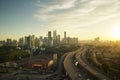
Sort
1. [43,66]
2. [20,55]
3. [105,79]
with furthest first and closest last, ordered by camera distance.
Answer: [20,55], [43,66], [105,79]

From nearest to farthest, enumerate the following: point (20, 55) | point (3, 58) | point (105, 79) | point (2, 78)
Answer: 1. point (105, 79)
2. point (2, 78)
3. point (3, 58)
4. point (20, 55)

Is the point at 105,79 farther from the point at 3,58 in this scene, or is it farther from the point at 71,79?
the point at 3,58

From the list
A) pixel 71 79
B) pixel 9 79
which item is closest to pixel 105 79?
pixel 71 79

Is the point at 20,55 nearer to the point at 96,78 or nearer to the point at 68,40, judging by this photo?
the point at 96,78

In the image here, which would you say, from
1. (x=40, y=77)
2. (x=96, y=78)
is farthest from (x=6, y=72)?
(x=96, y=78)

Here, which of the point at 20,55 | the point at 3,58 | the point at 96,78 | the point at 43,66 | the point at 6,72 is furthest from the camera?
the point at 20,55

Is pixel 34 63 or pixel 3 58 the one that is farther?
pixel 3 58

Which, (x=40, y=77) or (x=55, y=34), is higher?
(x=55, y=34)

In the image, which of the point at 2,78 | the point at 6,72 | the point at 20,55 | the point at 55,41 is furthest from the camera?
the point at 55,41

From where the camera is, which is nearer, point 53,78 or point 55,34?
point 53,78
